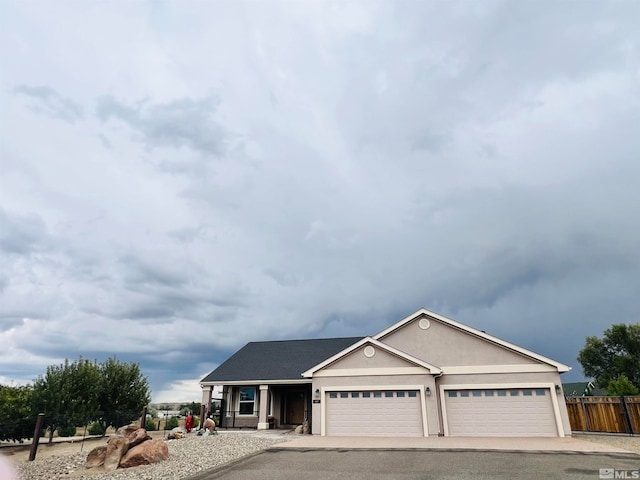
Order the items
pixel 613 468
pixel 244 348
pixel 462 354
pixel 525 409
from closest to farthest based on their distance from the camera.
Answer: pixel 613 468
pixel 525 409
pixel 462 354
pixel 244 348

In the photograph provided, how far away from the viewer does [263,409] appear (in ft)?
77.2

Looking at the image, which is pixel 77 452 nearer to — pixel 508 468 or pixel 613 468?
pixel 508 468

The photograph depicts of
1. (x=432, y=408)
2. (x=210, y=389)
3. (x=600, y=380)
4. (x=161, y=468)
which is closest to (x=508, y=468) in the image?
(x=432, y=408)

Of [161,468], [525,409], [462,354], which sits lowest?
[161,468]

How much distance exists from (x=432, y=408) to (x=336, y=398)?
14.7 ft

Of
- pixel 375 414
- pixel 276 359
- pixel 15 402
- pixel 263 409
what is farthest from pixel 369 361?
pixel 15 402

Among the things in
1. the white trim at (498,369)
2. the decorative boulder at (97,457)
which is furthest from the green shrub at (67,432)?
the white trim at (498,369)

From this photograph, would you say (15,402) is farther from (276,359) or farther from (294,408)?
(294,408)

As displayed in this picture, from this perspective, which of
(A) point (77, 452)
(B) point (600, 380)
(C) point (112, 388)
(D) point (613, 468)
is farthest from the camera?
(B) point (600, 380)

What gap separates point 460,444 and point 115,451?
1175 centimetres

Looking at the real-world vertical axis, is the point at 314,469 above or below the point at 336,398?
below

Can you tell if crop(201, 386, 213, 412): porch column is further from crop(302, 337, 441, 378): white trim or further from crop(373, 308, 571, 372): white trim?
crop(373, 308, 571, 372): white trim

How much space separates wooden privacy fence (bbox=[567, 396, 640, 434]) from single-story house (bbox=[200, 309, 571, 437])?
349cm

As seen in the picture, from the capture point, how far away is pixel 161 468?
11.4m
